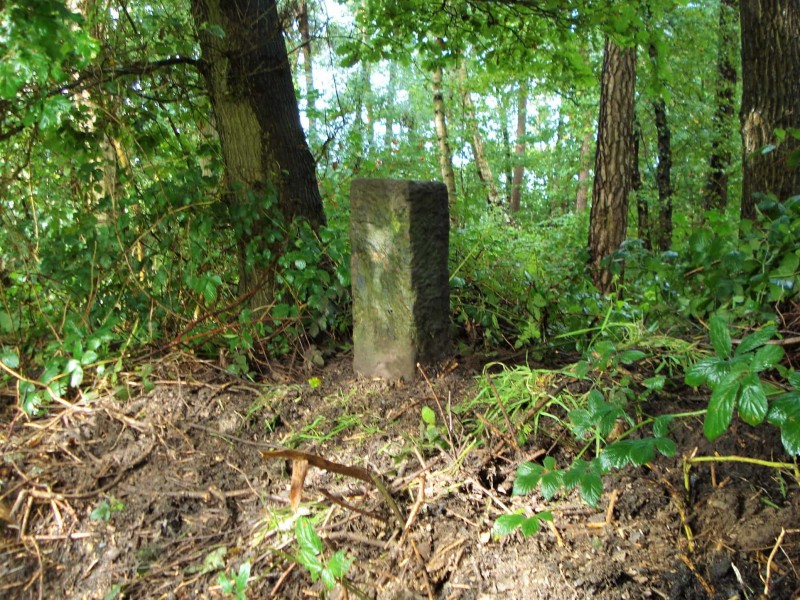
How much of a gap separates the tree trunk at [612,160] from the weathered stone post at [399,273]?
448 cm

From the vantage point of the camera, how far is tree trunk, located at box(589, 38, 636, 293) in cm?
685

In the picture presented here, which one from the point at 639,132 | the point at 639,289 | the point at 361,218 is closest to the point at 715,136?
the point at 639,132

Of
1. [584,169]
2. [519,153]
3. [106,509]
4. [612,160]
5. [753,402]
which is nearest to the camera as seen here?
[753,402]

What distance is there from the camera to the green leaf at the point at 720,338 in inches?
59.4

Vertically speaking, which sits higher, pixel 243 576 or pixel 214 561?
pixel 243 576

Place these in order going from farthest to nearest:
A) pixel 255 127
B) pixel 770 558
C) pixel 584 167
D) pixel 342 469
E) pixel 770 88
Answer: pixel 584 167, pixel 770 88, pixel 255 127, pixel 342 469, pixel 770 558

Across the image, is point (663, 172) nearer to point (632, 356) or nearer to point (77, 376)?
point (632, 356)

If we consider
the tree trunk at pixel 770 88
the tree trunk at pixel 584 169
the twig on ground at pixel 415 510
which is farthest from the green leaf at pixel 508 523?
the tree trunk at pixel 584 169

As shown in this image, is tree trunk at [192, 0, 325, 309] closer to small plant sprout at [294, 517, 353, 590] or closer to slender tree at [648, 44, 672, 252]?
small plant sprout at [294, 517, 353, 590]

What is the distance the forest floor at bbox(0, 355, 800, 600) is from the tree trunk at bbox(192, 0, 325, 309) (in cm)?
81

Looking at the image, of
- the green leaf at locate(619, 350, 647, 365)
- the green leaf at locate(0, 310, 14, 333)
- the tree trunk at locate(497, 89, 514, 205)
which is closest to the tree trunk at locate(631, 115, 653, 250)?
the tree trunk at locate(497, 89, 514, 205)

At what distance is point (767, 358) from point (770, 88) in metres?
4.04

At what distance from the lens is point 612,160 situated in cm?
693

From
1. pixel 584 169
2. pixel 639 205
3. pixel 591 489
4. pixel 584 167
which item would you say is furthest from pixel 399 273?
pixel 584 169
